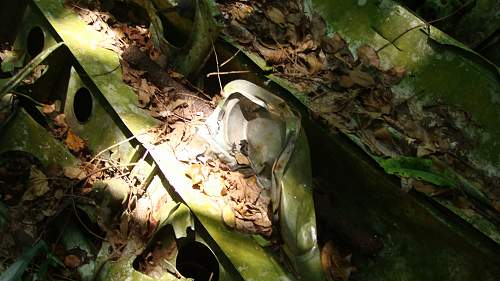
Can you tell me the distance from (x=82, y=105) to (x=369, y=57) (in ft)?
7.00

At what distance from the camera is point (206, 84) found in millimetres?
4016

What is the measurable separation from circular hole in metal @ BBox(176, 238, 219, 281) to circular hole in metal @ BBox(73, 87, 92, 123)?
1.25 metres

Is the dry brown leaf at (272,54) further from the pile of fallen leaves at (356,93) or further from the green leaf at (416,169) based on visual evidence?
the green leaf at (416,169)

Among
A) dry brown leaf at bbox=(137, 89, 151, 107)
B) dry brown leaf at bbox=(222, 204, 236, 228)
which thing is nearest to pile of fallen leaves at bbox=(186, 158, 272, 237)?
dry brown leaf at bbox=(222, 204, 236, 228)

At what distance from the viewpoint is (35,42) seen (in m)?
3.97

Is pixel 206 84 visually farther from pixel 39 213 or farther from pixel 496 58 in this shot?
pixel 496 58

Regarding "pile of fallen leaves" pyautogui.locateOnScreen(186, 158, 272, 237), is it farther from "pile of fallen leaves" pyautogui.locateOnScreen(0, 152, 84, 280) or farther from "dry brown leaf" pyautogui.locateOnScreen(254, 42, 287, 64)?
"dry brown leaf" pyautogui.locateOnScreen(254, 42, 287, 64)

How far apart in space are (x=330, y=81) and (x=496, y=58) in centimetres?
138


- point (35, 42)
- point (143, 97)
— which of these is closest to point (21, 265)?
point (143, 97)

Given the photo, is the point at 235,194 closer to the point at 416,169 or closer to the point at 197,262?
the point at 197,262

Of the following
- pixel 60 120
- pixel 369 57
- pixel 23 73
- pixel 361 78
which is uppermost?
pixel 369 57

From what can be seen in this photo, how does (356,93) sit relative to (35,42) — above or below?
above

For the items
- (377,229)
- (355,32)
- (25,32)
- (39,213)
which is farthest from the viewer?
(355,32)

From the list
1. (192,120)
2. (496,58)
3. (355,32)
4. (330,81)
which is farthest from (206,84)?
(496,58)
